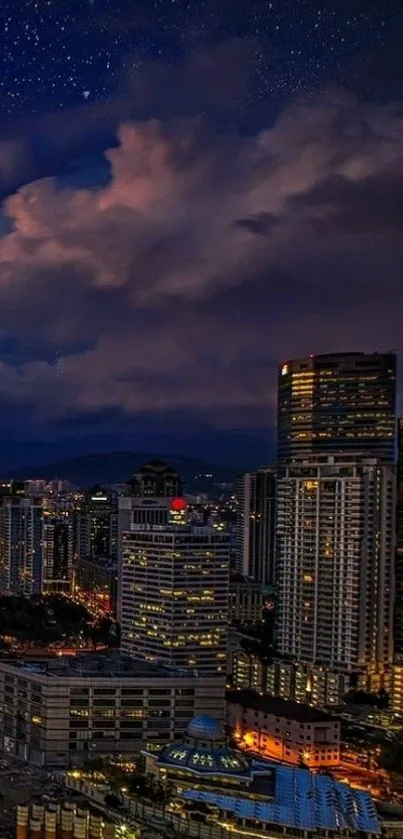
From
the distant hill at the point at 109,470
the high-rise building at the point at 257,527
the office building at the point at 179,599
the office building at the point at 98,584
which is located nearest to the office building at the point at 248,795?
the office building at the point at 179,599

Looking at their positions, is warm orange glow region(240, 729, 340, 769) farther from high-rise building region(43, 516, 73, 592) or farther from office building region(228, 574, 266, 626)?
high-rise building region(43, 516, 73, 592)

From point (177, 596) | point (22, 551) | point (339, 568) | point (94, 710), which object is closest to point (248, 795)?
point (94, 710)

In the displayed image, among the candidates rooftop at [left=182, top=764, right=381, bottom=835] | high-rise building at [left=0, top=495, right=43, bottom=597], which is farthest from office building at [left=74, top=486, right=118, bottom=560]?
rooftop at [left=182, top=764, right=381, bottom=835]

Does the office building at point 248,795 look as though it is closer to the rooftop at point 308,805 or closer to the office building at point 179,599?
the rooftop at point 308,805

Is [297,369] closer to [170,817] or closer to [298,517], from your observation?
[298,517]

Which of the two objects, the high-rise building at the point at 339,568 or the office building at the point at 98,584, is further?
the office building at the point at 98,584

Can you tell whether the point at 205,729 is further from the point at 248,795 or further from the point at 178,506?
the point at 178,506

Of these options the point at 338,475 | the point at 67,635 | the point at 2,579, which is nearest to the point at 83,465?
the point at 2,579
